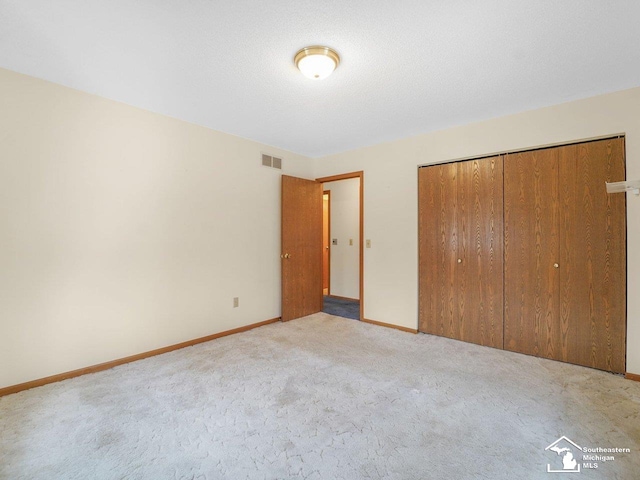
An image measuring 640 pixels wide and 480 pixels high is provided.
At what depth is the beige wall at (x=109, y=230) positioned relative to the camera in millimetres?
2309

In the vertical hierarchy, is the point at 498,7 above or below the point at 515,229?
above

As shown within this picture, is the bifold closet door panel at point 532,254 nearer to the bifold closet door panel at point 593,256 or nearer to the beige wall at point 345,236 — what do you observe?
the bifold closet door panel at point 593,256

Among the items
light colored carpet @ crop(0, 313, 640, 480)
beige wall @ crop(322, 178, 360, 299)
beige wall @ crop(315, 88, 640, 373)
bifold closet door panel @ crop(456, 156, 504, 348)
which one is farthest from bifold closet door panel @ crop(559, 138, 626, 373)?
beige wall @ crop(322, 178, 360, 299)

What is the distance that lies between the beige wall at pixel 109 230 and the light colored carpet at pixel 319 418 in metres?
0.40

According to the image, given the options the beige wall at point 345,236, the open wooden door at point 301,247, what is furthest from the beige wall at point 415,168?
the beige wall at point 345,236

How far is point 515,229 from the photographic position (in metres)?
3.06

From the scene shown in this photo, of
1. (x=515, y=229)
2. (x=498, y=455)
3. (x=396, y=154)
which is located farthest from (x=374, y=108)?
(x=498, y=455)

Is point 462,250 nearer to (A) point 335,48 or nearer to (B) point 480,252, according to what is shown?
(B) point 480,252

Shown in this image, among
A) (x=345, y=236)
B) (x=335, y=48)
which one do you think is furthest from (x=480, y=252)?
(x=345, y=236)

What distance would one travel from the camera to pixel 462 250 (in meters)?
3.41

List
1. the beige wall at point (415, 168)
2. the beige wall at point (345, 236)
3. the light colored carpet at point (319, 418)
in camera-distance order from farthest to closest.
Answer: the beige wall at point (345, 236) < the beige wall at point (415, 168) < the light colored carpet at point (319, 418)

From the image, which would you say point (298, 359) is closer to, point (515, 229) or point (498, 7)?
Result: point (515, 229)

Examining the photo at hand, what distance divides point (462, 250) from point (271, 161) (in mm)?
2694

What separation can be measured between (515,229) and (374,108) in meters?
1.89
